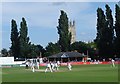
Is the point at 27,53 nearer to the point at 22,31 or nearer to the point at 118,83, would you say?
the point at 22,31

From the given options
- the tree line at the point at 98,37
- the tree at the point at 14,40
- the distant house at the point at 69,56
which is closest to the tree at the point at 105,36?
the tree line at the point at 98,37

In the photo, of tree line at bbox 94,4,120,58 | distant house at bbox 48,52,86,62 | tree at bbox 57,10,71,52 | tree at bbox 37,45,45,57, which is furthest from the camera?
tree at bbox 37,45,45,57

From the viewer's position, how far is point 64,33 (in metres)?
111

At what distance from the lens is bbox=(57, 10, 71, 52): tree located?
110m

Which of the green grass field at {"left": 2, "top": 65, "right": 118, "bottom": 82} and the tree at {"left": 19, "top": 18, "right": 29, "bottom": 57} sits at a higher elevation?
the tree at {"left": 19, "top": 18, "right": 29, "bottom": 57}

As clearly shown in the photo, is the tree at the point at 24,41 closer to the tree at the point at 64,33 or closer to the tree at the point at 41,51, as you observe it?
the tree at the point at 64,33

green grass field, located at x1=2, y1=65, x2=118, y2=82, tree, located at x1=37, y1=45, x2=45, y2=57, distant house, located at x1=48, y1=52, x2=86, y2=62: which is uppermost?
tree, located at x1=37, y1=45, x2=45, y2=57

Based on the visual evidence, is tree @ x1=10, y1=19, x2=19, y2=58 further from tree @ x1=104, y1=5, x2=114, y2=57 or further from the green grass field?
the green grass field

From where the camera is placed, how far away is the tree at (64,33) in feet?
360

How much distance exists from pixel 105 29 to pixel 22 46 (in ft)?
90.6

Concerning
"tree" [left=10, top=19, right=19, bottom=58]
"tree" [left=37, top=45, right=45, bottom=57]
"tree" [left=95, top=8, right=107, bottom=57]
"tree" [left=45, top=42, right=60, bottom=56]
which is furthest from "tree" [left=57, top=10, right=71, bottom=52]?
"tree" [left=37, top=45, right=45, bottom=57]

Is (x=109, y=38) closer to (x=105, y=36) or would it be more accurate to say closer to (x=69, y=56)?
(x=105, y=36)

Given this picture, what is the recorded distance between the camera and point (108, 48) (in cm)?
10325

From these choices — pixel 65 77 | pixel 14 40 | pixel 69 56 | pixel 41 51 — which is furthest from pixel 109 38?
pixel 65 77
